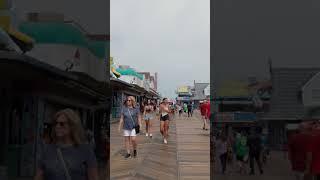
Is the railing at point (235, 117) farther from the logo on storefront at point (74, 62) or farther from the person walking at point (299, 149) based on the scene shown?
the person walking at point (299, 149)

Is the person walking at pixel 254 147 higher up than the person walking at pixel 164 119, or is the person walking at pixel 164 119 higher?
the person walking at pixel 164 119

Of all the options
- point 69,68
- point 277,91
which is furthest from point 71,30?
point 277,91

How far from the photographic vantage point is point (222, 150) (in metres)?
11.2

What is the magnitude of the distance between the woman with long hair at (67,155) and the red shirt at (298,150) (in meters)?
3.80

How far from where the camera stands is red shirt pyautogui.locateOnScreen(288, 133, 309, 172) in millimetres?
6945

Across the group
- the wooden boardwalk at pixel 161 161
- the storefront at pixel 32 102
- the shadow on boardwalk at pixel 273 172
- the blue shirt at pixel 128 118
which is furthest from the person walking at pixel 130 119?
the shadow on boardwalk at pixel 273 172

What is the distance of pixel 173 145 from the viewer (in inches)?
552

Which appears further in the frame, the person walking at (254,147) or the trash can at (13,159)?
the person walking at (254,147)

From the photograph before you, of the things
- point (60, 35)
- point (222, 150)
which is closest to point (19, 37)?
point (60, 35)

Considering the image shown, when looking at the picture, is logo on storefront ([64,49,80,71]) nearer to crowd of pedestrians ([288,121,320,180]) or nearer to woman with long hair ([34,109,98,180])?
crowd of pedestrians ([288,121,320,180])

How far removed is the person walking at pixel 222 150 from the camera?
1117cm

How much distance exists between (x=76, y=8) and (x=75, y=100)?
152 centimetres

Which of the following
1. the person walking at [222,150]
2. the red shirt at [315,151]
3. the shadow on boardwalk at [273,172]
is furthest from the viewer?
the person walking at [222,150]

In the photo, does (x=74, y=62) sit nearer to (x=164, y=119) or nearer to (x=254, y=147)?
(x=254, y=147)
